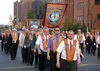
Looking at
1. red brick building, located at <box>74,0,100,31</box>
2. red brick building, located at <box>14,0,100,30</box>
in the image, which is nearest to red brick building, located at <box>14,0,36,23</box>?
red brick building, located at <box>14,0,100,30</box>

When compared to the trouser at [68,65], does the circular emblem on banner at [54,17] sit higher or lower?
higher

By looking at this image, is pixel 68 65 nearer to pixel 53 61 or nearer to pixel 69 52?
pixel 69 52

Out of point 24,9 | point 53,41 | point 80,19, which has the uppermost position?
point 24,9

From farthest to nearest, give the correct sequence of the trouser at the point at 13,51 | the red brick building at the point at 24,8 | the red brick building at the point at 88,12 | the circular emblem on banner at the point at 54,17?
the red brick building at the point at 24,8, the red brick building at the point at 88,12, the trouser at the point at 13,51, the circular emblem on banner at the point at 54,17

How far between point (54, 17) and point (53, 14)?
0.82 ft

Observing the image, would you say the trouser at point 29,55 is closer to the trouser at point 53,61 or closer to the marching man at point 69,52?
the trouser at point 53,61

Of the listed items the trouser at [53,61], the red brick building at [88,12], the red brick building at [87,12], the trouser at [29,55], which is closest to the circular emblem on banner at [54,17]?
the trouser at [29,55]

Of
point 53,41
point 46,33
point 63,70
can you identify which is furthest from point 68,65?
point 46,33

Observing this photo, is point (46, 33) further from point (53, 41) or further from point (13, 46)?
point (13, 46)

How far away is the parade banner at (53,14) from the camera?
14.7 meters

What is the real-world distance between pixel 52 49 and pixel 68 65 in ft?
4.83

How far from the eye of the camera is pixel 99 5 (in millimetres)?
53594

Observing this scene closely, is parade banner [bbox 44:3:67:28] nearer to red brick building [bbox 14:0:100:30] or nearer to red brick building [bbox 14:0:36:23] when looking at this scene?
red brick building [bbox 14:0:100:30]

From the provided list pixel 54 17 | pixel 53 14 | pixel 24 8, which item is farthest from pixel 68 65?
pixel 24 8
